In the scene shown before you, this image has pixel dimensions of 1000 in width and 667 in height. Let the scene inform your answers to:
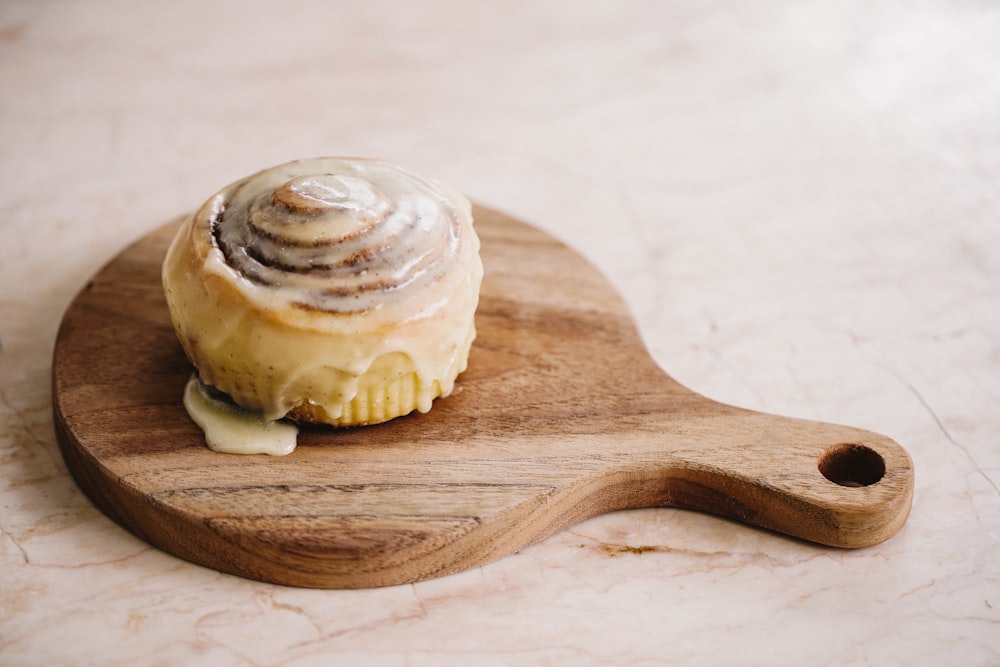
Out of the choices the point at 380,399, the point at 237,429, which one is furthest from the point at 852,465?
the point at 237,429

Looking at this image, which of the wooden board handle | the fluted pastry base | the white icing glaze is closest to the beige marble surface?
the wooden board handle

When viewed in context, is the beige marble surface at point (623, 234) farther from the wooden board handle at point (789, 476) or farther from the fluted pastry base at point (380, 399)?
the fluted pastry base at point (380, 399)


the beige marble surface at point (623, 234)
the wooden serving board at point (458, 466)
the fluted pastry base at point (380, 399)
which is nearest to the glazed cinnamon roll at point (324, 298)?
the fluted pastry base at point (380, 399)

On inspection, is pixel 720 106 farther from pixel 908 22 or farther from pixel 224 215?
pixel 224 215

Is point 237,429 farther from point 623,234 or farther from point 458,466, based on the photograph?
point 623,234

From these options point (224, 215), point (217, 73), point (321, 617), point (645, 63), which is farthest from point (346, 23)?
point (321, 617)

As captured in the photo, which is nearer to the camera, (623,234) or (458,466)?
(458,466)
